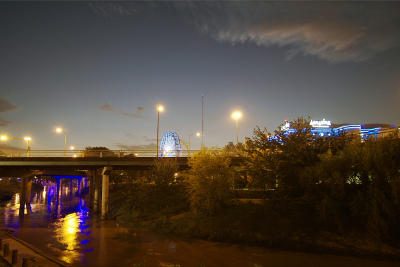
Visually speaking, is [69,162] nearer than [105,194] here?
Yes

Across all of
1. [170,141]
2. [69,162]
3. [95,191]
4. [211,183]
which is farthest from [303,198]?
[170,141]

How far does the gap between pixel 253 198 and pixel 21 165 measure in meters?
39.5

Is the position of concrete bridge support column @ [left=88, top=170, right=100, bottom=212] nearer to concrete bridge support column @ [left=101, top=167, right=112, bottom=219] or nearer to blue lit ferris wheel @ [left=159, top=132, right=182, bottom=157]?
concrete bridge support column @ [left=101, top=167, right=112, bottom=219]

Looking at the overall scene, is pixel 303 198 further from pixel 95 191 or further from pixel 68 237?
pixel 95 191

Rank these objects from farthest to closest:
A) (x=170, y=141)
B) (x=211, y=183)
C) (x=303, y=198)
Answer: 1. (x=170, y=141)
2. (x=211, y=183)
3. (x=303, y=198)

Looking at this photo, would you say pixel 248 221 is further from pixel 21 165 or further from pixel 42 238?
pixel 21 165

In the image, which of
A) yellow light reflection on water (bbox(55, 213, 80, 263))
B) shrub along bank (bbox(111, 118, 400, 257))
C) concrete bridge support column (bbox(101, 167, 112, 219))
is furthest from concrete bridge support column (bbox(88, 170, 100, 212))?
shrub along bank (bbox(111, 118, 400, 257))

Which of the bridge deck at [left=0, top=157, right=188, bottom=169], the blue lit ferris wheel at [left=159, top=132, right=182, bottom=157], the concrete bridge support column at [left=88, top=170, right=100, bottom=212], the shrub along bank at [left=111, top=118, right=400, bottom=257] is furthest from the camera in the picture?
the blue lit ferris wheel at [left=159, top=132, right=182, bottom=157]

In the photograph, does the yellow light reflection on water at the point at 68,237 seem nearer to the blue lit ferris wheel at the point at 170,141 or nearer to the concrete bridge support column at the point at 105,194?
the concrete bridge support column at the point at 105,194

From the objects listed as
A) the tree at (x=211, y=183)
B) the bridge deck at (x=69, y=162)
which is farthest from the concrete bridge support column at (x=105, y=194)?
the tree at (x=211, y=183)

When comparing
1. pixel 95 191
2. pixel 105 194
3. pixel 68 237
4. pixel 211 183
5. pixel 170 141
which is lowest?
pixel 68 237

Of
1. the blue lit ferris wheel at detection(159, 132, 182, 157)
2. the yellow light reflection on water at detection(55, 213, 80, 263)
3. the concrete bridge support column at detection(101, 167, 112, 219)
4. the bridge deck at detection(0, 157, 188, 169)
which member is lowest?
the yellow light reflection on water at detection(55, 213, 80, 263)

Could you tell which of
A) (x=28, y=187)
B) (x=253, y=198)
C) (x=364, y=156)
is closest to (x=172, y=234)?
(x=253, y=198)

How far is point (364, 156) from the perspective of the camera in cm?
2438
